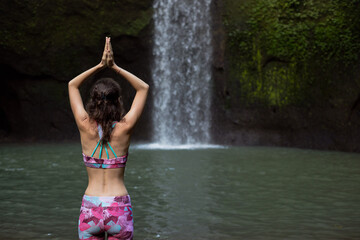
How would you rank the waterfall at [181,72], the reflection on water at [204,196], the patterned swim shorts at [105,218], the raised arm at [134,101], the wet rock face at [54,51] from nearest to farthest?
1. the patterned swim shorts at [105,218]
2. the raised arm at [134,101]
3. the reflection on water at [204,196]
4. the wet rock face at [54,51]
5. the waterfall at [181,72]

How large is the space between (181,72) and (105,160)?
1495 cm

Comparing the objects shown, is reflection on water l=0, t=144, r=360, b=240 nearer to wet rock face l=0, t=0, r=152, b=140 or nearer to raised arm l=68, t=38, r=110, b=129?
raised arm l=68, t=38, r=110, b=129

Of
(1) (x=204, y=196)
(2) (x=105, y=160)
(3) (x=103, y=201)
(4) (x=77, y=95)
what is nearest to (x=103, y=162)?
(2) (x=105, y=160)

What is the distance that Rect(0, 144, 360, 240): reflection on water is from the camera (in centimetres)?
552

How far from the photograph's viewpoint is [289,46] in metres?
15.8

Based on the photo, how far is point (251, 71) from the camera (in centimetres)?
1656

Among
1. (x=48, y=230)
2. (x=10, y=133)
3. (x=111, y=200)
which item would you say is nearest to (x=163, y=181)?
(x=48, y=230)

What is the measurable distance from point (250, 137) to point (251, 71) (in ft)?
6.93

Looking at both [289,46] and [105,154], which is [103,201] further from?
[289,46]

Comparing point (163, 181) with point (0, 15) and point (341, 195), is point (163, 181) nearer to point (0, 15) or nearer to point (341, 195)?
point (341, 195)

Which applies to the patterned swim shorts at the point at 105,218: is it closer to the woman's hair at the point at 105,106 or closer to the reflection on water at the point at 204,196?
the woman's hair at the point at 105,106

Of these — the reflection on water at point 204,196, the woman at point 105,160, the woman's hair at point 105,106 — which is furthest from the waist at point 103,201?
the reflection on water at point 204,196

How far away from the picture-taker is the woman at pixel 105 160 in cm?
296

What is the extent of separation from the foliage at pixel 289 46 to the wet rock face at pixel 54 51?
330 centimetres
